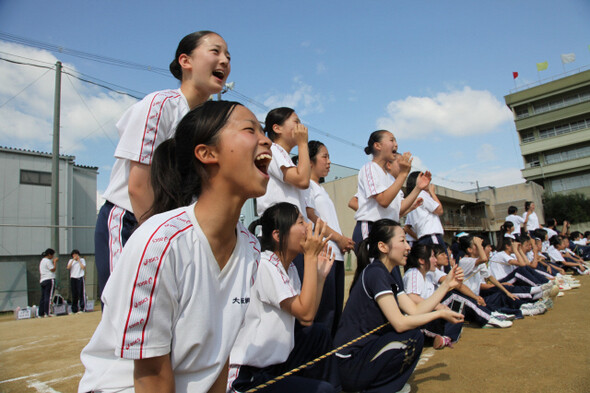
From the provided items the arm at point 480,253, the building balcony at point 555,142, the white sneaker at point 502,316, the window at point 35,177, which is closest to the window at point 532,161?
the building balcony at point 555,142

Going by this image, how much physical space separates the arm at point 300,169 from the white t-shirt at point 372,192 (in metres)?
1.05

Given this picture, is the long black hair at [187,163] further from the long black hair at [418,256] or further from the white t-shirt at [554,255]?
the white t-shirt at [554,255]

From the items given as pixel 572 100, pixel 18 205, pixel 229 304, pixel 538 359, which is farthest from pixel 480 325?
pixel 572 100

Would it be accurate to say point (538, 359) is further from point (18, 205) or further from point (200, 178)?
point (18, 205)

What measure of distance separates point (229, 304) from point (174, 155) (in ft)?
2.01

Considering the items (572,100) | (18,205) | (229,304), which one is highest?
(572,100)

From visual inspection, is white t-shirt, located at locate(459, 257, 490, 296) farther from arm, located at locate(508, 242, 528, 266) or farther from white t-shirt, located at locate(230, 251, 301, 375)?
white t-shirt, located at locate(230, 251, 301, 375)

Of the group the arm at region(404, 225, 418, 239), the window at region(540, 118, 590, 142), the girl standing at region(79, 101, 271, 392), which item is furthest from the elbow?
the window at region(540, 118, 590, 142)

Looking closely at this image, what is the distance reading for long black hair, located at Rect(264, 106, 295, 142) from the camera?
3359 mm

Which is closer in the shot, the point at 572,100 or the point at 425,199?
the point at 425,199

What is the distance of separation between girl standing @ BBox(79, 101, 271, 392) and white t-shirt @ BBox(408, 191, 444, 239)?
386 cm

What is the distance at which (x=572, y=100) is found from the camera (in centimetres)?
4131

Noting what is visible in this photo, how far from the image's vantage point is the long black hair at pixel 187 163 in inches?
55.0

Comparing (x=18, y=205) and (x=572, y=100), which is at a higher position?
(x=572, y=100)
